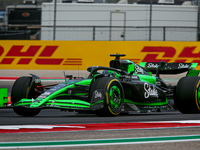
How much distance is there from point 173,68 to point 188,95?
4.94 feet

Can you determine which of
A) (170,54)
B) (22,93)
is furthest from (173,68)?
(170,54)

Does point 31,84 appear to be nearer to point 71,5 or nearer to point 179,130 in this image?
point 179,130

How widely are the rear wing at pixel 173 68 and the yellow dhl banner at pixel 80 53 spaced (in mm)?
6722

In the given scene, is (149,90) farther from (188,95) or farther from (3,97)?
(3,97)

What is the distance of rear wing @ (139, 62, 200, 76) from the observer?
32.7 ft

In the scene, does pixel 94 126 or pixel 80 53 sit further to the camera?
pixel 80 53

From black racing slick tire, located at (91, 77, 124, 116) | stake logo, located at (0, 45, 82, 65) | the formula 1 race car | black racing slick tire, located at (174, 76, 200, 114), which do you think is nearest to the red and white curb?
black racing slick tire, located at (91, 77, 124, 116)

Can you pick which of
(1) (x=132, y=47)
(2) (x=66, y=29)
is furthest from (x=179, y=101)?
(2) (x=66, y=29)

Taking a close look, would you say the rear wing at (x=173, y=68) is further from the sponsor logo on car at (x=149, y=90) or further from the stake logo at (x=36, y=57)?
the stake logo at (x=36, y=57)

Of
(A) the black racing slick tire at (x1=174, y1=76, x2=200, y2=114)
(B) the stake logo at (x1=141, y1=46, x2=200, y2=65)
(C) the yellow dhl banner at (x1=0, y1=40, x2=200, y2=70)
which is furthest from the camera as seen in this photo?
(C) the yellow dhl banner at (x1=0, y1=40, x2=200, y2=70)

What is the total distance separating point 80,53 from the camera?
57.2 ft

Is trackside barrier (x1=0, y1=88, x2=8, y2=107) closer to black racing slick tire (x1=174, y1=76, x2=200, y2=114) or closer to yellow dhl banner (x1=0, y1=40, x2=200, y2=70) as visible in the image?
black racing slick tire (x1=174, y1=76, x2=200, y2=114)

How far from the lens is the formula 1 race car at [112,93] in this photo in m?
7.68

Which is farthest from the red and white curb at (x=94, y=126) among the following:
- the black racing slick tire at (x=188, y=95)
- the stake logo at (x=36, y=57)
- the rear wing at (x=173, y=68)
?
the stake logo at (x=36, y=57)
